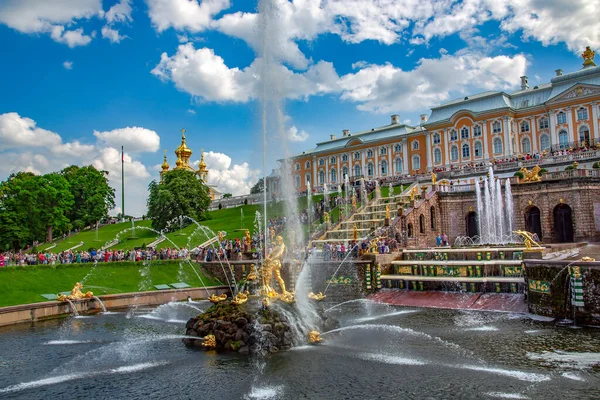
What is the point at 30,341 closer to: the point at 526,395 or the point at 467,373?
the point at 467,373

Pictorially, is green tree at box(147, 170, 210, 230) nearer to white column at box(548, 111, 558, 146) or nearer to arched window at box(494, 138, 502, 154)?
arched window at box(494, 138, 502, 154)

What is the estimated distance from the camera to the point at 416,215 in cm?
3512

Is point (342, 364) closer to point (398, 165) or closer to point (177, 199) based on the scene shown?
point (177, 199)

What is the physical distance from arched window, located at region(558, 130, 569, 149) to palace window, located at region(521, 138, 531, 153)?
3.86 meters

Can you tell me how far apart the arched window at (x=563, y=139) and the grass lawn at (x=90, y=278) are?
A: 4550 cm

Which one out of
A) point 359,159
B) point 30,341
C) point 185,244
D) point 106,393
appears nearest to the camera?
point 106,393

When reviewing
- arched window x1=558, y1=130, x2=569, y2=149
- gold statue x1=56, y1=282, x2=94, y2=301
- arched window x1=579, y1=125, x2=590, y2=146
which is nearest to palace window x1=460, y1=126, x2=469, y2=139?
arched window x1=558, y1=130, x2=569, y2=149

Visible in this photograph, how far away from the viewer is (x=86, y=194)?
209ft

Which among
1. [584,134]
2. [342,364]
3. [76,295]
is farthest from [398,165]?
[342,364]

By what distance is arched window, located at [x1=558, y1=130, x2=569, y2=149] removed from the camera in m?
Result: 55.0

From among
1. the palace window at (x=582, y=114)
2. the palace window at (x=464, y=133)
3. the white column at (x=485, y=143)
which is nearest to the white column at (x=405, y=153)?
the palace window at (x=464, y=133)

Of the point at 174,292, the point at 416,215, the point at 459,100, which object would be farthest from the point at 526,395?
the point at 459,100

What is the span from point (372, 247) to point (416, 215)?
1001 cm

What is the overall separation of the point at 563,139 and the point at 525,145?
15.4 feet
